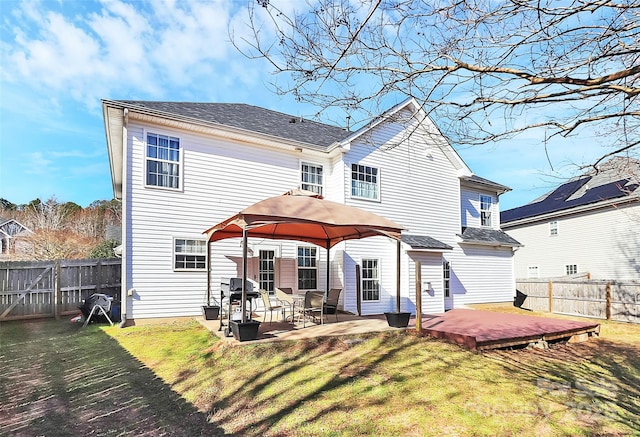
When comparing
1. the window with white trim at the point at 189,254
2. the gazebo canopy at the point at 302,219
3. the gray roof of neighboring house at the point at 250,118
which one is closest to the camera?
the gazebo canopy at the point at 302,219

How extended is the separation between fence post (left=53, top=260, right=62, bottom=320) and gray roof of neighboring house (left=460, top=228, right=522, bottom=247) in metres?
14.9

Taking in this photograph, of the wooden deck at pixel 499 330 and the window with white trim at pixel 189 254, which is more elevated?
the window with white trim at pixel 189 254

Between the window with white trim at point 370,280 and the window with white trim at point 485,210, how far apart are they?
24.8 ft

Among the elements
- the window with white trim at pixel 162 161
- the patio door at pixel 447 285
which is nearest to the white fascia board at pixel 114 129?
the window with white trim at pixel 162 161

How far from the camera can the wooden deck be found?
344 inches

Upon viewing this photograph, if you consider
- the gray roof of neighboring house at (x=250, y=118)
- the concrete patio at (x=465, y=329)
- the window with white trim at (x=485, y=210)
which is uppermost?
the gray roof of neighboring house at (x=250, y=118)

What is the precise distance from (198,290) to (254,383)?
6119 millimetres

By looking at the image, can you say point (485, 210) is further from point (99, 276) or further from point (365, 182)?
point (99, 276)

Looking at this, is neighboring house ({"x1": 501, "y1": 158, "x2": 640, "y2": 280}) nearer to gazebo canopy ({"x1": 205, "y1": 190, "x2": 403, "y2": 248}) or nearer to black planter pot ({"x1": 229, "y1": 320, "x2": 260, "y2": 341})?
gazebo canopy ({"x1": 205, "y1": 190, "x2": 403, "y2": 248})

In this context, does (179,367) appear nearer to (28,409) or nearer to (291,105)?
(28,409)

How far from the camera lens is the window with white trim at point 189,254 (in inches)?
433

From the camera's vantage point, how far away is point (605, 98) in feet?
13.7

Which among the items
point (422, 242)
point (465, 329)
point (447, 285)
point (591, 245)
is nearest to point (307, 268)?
point (422, 242)

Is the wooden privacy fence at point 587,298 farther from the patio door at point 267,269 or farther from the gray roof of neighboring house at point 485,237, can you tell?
the patio door at point 267,269
